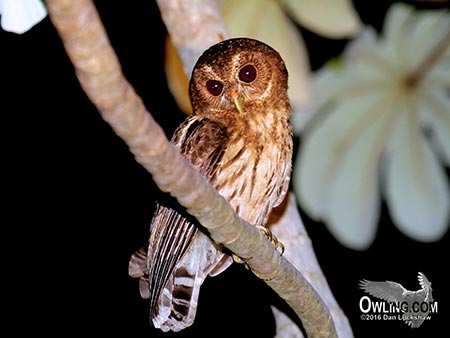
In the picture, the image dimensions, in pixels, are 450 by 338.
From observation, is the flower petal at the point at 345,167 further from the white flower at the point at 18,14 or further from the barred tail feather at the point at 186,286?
the white flower at the point at 18,14

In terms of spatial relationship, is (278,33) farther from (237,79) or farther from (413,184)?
(413,184)

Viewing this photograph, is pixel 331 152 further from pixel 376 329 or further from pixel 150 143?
pixel 150 143

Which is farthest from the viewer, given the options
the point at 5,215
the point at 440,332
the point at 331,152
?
the point at 5,215

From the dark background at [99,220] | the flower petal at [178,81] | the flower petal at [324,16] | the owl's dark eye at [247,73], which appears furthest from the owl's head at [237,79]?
the dark background at [99,220]

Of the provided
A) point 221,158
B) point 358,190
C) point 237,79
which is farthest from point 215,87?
point 358,190

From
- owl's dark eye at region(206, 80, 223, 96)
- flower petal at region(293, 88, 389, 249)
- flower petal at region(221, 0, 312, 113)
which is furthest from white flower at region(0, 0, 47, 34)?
flower petal at region(293, 88, 389, 249)

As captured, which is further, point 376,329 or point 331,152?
point 376,329

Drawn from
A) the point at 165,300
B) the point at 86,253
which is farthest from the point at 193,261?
the point at 86,253
